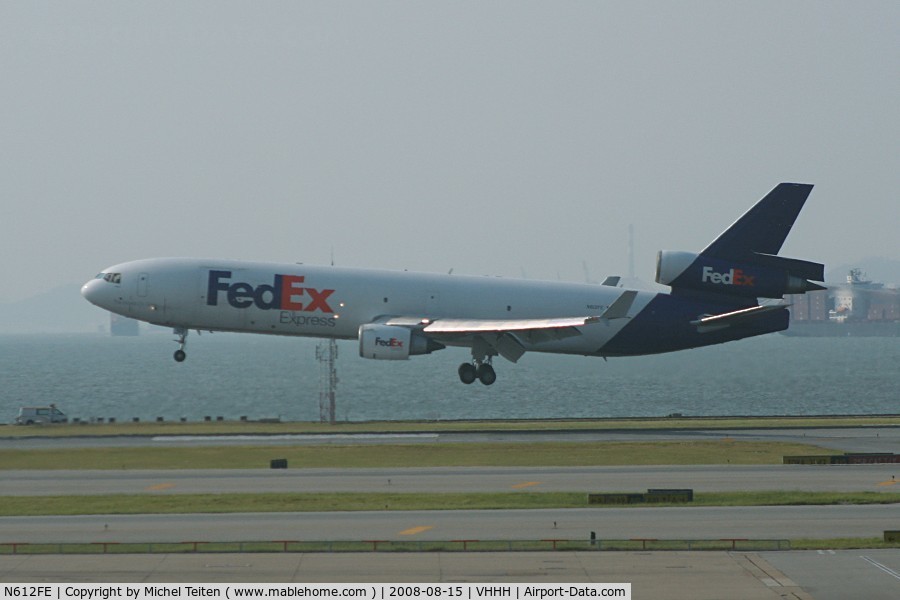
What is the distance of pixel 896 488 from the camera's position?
43.9 meters

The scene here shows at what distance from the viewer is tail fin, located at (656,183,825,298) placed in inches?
2815

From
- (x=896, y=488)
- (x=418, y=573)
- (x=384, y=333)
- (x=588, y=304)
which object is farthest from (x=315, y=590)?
(x=588, y=304)

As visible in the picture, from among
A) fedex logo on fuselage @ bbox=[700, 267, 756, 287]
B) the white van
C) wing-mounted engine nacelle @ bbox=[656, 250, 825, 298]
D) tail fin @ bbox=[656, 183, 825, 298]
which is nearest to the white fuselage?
wing-mounted engine nacelle @ bbox=[656, 250, 825, 298]

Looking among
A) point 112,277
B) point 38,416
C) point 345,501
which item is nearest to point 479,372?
point 112,277

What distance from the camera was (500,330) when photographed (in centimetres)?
6875

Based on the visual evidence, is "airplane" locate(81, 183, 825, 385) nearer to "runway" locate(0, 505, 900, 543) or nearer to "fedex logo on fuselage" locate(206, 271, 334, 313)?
"fedex logo on fuselage" locate(206, 271, 334, 313)

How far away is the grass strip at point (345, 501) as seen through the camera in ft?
132

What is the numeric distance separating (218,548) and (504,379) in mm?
156214

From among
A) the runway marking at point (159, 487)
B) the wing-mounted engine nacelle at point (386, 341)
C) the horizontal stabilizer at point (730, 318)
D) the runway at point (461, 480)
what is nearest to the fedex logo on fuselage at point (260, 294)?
the wing-mounted engine nacelle at point (386, 341)

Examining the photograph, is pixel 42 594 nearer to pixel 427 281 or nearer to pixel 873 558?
pixel 873 558

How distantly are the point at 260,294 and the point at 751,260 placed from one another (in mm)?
29592

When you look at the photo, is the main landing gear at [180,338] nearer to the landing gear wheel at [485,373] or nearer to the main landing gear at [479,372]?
the main landing gear at [479,372]

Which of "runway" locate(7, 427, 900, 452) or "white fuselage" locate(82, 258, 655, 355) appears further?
"white fuselage" locate(82, 258, 655, 355)

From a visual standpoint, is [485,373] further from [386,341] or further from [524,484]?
[524,484]
